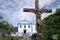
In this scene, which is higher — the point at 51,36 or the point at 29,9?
the point at 29,9

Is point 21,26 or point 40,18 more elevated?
point 40,18

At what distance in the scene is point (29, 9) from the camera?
21531 mm

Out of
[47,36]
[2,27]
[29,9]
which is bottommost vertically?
[2,27]

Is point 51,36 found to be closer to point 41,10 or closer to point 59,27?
point 59,27

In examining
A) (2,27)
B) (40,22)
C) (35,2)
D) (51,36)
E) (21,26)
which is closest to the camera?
(51,36)

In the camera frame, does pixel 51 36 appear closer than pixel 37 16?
Yes

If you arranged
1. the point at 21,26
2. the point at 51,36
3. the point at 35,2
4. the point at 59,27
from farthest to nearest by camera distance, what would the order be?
the point at 21,26
the point at 35,2
the point at 51,36
the point at 59,27

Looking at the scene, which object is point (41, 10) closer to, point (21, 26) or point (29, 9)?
point (29, 9)

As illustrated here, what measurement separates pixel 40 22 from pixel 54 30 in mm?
7073

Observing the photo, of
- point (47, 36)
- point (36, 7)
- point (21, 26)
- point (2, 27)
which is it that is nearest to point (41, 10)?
point (36, 7)

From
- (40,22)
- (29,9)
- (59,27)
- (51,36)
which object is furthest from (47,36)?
(29,9)

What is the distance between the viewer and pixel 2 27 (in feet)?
126

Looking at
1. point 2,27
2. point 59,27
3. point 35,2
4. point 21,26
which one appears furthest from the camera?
point 21,26

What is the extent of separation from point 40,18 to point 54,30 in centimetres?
790
